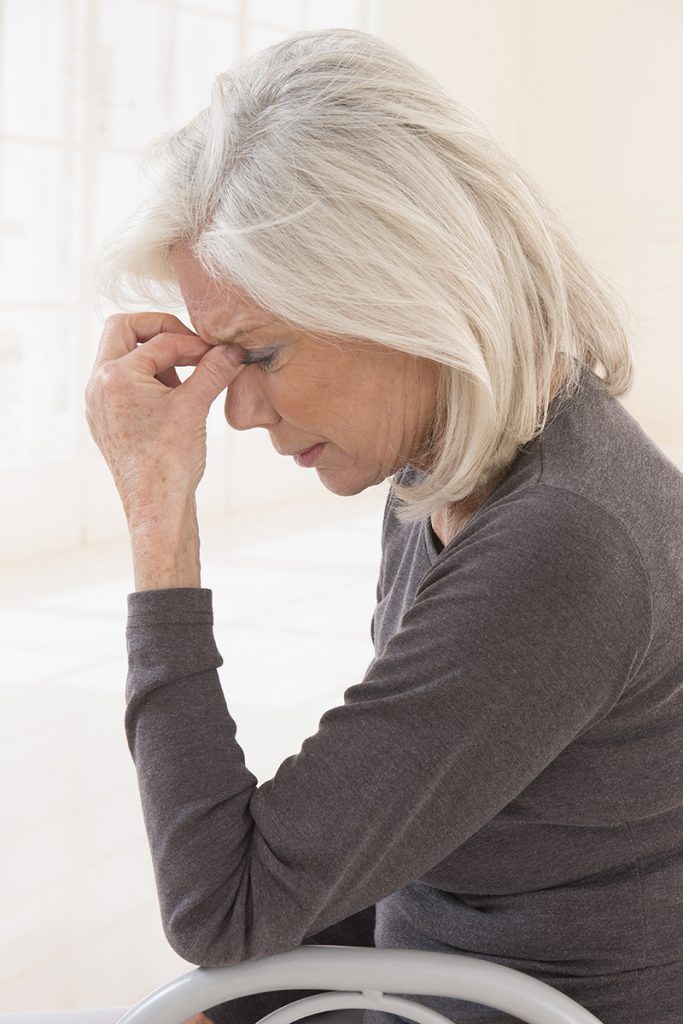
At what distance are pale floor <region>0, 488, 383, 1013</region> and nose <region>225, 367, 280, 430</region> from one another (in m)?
1.33

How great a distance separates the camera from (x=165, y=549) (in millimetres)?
1064

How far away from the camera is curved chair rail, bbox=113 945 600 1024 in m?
0.88

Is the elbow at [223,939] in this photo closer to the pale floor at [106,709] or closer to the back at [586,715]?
the back at [586,715]

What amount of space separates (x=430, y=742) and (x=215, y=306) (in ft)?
1.48

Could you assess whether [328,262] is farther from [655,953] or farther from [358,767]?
[655,953]

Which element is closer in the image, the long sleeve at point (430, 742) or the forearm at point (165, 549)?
the long sleeve at point (430, 742)

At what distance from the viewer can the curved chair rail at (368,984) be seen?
88cm

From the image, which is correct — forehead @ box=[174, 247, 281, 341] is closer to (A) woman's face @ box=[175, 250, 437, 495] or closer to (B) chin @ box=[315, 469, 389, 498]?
(A) woman's face @ box=[175, 250, 437, 495]

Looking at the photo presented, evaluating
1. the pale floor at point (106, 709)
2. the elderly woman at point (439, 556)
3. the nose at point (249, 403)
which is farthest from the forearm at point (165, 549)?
the pale floor at point (106, 709)

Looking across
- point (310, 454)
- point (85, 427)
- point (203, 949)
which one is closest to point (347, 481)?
point (310, 454)

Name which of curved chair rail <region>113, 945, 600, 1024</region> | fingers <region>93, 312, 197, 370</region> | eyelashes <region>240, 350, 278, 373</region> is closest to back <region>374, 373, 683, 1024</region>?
curved chair rail <region>113, 945, 600, 1024</region>

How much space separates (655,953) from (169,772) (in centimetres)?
41

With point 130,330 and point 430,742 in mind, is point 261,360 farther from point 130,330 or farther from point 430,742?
point 430,742

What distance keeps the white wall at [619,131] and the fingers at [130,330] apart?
6.84m
